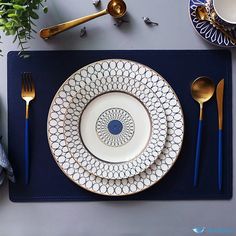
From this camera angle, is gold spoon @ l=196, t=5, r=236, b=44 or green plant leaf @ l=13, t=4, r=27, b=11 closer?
green plant leaf @ l=13, t=4, r=27, b=11

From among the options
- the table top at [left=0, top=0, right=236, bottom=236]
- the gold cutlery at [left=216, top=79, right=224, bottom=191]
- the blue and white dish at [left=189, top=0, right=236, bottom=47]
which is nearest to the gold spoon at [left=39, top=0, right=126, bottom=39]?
the table top at [left=0, top=0, right=236, bottom=236]

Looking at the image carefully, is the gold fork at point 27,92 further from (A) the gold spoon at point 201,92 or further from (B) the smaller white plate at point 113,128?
(A) the gold spoon at point 201,92

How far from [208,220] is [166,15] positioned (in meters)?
0.52

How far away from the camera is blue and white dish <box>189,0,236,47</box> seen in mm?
927

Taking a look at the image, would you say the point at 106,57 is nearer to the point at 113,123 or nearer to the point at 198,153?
the point at 113,123

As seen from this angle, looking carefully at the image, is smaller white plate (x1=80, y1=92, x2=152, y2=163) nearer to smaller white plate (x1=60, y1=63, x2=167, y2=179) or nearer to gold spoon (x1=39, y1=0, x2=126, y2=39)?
smaller white plate (x1=60, y1=63, x2=167, y2=179)

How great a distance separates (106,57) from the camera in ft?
3.10

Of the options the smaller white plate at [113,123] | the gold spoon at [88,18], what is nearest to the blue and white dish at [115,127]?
the smaller white plate at [113,123]

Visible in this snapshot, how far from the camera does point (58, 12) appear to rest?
944 mm

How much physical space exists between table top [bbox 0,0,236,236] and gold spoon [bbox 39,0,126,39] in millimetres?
24

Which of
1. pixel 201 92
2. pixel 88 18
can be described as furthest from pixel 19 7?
pixel 201 92

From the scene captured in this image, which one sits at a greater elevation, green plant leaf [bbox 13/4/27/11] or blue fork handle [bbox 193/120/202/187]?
green plant leaf [bbox 13/4/27/11]

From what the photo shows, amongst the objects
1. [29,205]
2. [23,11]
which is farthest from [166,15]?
[29,205]

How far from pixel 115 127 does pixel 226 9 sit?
377mm
